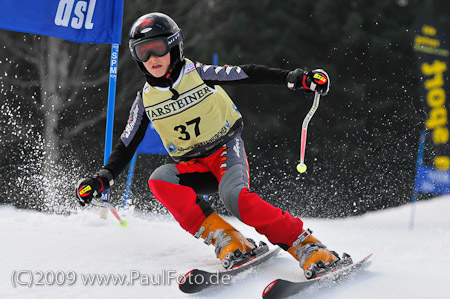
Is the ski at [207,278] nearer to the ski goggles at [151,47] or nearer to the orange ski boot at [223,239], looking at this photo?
the orange ski boot at [223,239]

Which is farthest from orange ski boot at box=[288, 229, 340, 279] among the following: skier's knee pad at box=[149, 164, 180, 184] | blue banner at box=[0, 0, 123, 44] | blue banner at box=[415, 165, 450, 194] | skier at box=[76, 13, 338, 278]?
blue banner at box=[415, 165, 450, 194]

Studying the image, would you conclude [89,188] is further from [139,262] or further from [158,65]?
[158,65]

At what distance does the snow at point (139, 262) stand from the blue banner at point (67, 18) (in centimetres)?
147

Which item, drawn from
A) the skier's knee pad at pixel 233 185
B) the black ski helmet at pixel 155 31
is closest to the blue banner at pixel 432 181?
the skier's knee pad at pixel 233 185

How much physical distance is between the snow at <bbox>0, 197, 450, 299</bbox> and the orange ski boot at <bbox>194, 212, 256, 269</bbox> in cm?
14

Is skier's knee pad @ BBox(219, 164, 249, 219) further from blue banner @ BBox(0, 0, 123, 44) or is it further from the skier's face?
blue banner @ BBox(0, 0, 123, 44)

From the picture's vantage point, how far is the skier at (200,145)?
279 cm

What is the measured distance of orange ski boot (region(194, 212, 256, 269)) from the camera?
2.80 m

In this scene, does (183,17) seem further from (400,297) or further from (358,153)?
(400,297)

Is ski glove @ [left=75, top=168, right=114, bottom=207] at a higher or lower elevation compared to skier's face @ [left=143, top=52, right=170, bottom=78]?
lower

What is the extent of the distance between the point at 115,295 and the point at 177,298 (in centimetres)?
30

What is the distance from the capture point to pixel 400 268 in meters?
3.05

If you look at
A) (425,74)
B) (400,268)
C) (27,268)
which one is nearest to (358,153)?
(425,74)

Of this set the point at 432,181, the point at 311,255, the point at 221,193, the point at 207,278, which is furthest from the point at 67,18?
the point at 432,181
